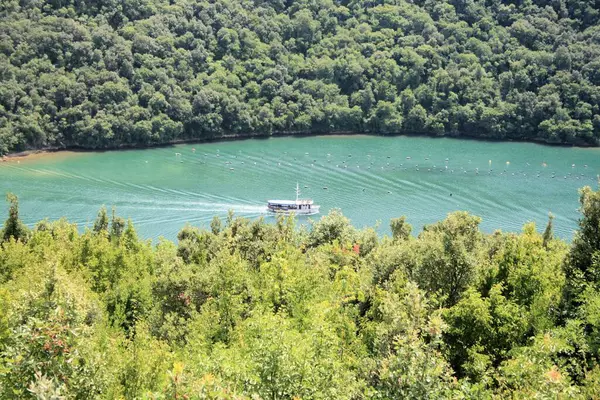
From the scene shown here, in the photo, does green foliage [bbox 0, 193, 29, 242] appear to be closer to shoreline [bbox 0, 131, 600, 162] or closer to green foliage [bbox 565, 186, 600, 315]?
green foliage [bbox 565, 186, 600, 315]

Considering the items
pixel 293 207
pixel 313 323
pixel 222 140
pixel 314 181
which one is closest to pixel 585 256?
pixel 313 323

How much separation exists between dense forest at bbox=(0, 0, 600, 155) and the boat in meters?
31.0

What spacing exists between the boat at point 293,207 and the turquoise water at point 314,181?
0.86 m

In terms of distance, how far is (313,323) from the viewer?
13.5m

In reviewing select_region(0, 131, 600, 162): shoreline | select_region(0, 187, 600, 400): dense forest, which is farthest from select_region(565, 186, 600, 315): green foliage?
select_region(0, 131, 600, 162): shoreline

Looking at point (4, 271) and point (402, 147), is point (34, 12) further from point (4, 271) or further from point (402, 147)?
point (4, 271)

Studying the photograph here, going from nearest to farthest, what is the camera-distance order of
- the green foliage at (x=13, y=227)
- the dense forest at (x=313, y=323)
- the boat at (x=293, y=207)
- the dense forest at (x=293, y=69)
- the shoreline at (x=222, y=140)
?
the dense forest at (x=313, y=323)
the green foliage at (x=13, y=227)
the boat at (x=293, y=207)
the shoreline at (x=222, y=140)
the dense forest at (x=293, y=69)

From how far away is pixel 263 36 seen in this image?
102 m

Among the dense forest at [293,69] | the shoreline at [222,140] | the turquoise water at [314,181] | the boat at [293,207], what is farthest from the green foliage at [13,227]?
the dense forest at [293,69]

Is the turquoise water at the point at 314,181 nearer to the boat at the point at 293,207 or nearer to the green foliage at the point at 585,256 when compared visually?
the boat at the point at 293,207

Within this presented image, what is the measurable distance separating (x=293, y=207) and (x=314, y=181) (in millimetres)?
9998

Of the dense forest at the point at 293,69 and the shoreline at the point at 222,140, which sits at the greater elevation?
the dense forest at the point at 293,69

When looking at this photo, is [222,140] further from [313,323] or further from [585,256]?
[313,323]

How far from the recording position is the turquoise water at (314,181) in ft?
187
